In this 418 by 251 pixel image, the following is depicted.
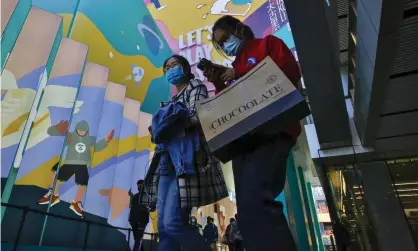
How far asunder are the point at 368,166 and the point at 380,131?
73 cm

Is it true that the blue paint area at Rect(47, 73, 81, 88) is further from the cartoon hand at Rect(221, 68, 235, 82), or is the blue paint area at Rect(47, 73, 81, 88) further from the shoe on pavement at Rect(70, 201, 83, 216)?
the cartoon hand at Rect(221, 68, 235, 82)

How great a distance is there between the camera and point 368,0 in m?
1.05

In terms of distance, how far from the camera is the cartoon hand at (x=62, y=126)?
2.92 metres

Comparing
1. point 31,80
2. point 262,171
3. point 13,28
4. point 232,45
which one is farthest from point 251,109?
point 13,28

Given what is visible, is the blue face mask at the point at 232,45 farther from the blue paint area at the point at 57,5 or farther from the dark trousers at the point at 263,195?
the blue paint area at the point at 57,5

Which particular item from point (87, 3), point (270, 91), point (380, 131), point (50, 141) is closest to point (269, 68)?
point (270, 91)

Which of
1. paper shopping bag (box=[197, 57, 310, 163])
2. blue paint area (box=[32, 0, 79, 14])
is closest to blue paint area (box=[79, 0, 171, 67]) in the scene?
blue paint area (box=[32, 0, 79, 14])

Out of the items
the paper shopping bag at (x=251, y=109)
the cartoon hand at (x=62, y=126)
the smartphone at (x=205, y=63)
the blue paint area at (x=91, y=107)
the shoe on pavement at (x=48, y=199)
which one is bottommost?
the paper shopping bag at (x=251, y=109)

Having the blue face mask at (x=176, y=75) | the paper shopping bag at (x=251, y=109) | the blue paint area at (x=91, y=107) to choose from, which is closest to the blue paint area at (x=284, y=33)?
the blue face mask at (x=176, y=75)

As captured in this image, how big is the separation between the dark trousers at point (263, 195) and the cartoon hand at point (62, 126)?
8.59 feet

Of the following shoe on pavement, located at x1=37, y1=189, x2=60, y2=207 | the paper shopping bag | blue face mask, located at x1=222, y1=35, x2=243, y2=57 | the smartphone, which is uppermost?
blue face mask, located at x1=222, y1=35, x2=243, y2=57

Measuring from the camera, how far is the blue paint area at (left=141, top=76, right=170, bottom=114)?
4.66 m

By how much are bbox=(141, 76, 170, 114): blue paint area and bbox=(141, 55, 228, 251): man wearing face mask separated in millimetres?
3363

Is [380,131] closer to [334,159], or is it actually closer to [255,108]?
[334,159]
